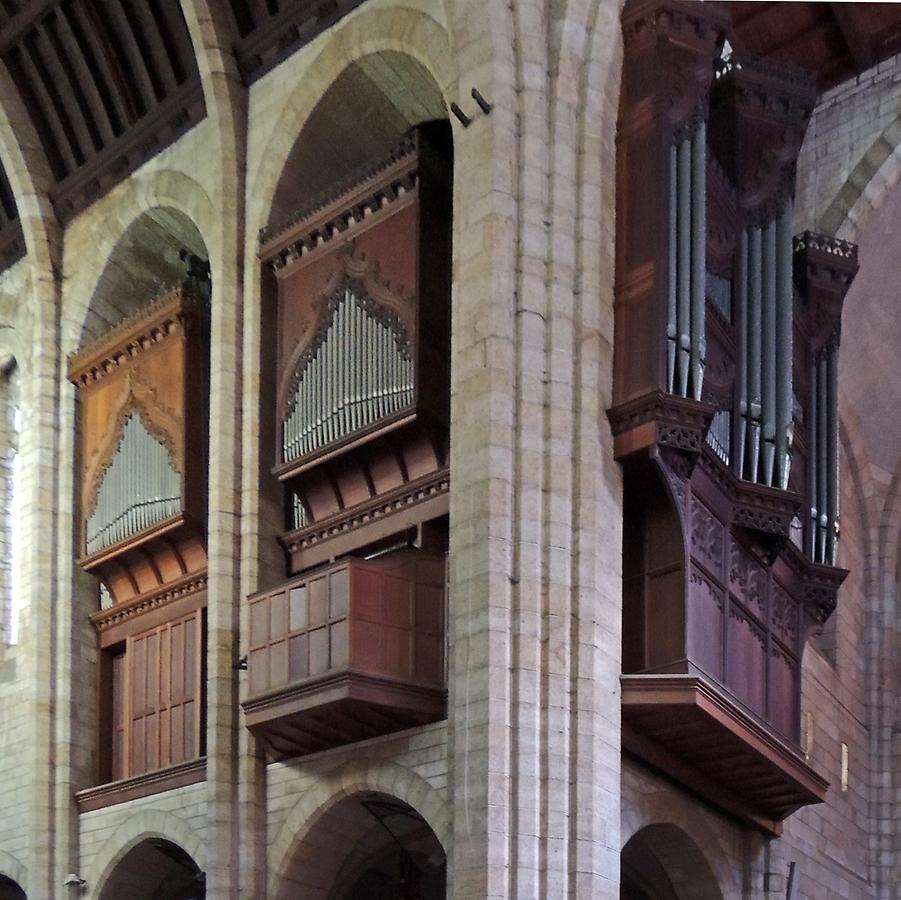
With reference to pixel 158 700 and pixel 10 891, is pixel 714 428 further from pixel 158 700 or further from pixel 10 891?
pixel 10 891

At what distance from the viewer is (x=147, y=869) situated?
67.7 ft

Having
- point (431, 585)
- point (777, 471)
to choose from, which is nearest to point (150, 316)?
point (431, 585)

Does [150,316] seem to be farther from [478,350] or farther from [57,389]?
[478,350]

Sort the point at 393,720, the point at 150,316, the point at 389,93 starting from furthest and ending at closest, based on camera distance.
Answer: the point at 150,316 → the point at 389,93 → the point at 393,720

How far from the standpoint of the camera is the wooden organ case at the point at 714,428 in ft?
53.7

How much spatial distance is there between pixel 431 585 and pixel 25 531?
7.81m

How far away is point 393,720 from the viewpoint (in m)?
16.7

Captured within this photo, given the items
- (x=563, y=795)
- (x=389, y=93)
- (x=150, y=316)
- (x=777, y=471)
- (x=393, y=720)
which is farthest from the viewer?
(x=150, y=316)

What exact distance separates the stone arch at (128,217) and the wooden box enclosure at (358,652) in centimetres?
500

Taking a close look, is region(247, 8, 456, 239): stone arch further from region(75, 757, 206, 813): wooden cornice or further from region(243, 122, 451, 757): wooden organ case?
region(75, 757, 206, 813): wooden cornice

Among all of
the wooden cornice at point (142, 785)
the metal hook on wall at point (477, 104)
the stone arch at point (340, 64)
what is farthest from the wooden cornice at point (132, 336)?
the metal hook on wall at point (477, 104)

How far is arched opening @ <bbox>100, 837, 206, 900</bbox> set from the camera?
66.5 ft

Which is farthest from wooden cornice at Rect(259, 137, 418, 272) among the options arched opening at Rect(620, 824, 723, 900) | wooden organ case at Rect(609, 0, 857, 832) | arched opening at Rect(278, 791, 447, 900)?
arched opening at Rect(620, 824, 723, 900)

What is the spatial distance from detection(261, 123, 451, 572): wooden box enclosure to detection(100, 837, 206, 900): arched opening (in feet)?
12.3
